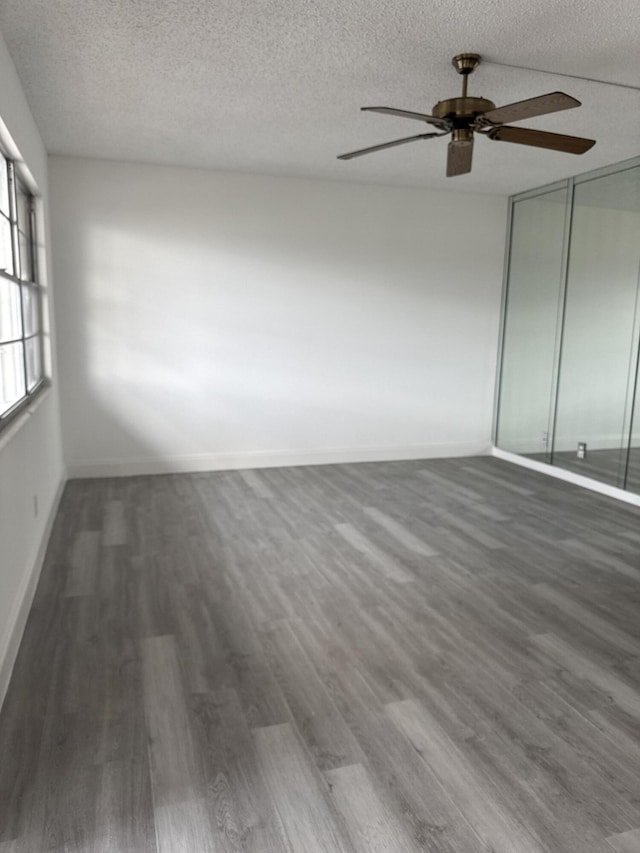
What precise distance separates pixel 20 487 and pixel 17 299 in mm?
1225

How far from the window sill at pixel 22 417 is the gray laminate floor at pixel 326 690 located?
0.85 meters

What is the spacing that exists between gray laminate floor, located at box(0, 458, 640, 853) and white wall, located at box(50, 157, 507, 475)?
5.15 ft

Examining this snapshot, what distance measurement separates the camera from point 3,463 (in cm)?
249

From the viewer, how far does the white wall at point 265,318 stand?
5.21 metres

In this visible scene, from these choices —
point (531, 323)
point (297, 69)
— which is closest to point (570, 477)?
point (531, 323)

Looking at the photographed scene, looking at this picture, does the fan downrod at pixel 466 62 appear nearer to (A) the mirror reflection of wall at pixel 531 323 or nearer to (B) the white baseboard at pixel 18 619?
(A) the mirror reflection of wall at pixel 531 323

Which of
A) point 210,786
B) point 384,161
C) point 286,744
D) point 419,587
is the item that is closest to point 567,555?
point 419,587

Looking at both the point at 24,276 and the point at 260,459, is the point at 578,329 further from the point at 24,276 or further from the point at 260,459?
the point at 24,276

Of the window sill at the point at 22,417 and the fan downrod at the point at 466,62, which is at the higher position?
the fan downrod at the point at 466,62

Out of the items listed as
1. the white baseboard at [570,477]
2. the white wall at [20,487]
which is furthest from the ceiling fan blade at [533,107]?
the white baseboard at [570,477]

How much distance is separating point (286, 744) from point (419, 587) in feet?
4.53

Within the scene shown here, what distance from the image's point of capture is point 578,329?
539 cm

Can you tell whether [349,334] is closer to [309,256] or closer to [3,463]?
[309,256]

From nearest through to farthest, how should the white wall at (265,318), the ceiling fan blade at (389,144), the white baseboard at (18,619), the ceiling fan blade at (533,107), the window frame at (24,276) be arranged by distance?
the white baseboard at (18,619) < the ceiling fan blade at (533,107) < the ceiling fan blade at (389,144) < the window frame at (24,276) < the white wall at (265,318)
